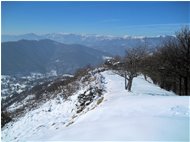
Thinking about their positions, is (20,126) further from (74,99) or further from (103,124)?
(103,124)

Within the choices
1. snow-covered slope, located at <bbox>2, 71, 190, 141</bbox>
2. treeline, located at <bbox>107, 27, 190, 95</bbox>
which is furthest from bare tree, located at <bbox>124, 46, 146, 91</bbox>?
Result: snow-covered slope, located at <bbox>2, 71, 190, 141</bbox>

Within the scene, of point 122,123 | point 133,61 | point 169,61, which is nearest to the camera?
point 122,123

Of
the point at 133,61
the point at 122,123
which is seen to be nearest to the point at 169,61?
the point at 133,61

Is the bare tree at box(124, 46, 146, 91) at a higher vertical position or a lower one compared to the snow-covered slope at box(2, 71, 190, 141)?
higher

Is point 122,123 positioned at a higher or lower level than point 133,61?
lower

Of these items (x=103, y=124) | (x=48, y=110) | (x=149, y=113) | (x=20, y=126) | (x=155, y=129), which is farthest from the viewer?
(x=48, y=110)

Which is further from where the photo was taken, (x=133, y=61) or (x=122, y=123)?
(x=133, y=61)

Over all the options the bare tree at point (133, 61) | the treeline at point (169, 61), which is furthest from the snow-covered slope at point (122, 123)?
the treeline at point (169, 61)

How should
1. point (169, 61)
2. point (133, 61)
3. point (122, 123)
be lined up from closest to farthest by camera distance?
point (122, 123)
point (133, 61)
point (169, 61)

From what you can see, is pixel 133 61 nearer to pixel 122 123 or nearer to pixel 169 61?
pixel 169 61

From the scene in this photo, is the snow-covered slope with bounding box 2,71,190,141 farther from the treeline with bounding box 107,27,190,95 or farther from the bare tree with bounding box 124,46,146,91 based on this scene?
the treeline with bounding box 107,27,190,95

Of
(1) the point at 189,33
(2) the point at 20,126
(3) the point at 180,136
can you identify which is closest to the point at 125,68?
(1) the point at 189,33
